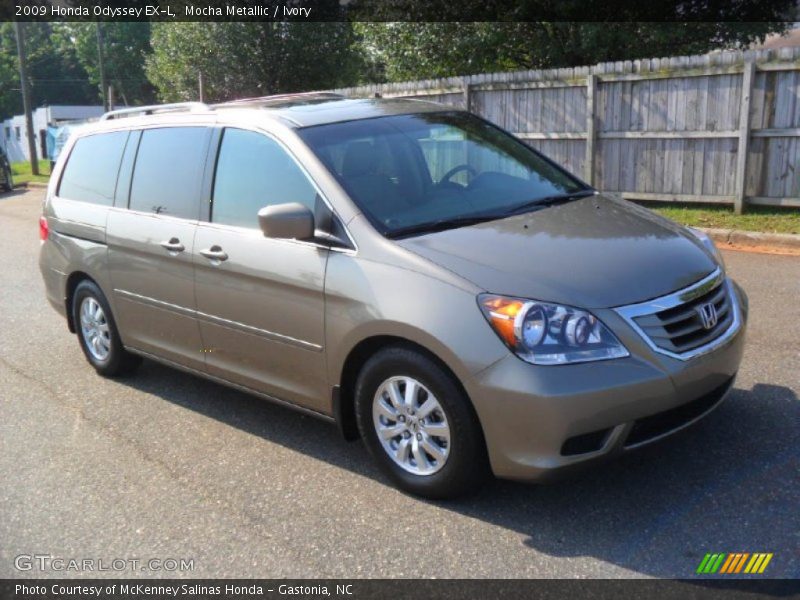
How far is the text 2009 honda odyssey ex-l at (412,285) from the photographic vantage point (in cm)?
344

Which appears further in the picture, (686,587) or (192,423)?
(192,423)

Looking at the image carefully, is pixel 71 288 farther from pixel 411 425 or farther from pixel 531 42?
pixel 531 42

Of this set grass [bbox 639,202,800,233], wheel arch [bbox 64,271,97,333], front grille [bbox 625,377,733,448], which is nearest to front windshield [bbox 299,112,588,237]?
front grille [bbox 625,377,733,448]

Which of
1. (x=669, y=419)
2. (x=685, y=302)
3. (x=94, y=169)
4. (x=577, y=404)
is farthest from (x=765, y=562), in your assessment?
(x=94, y=169)

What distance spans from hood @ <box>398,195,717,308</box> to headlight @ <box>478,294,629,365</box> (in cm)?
6

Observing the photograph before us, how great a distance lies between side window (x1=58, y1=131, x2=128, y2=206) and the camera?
578cm

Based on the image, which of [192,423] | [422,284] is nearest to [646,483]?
[422,284]

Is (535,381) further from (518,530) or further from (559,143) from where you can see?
(559,143)

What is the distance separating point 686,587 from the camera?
3139 mm

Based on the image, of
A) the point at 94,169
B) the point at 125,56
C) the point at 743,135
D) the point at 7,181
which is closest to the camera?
the point at 94,169

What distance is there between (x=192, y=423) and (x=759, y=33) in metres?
15.8

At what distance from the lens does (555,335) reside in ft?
→ 11.2

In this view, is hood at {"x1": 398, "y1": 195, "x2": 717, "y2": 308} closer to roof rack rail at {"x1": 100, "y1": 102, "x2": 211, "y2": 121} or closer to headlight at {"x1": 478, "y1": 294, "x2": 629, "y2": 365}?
headlight at {"x1": 478, "y1": 294, "x2": 629, "y2": 365}

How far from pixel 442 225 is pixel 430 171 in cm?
61
